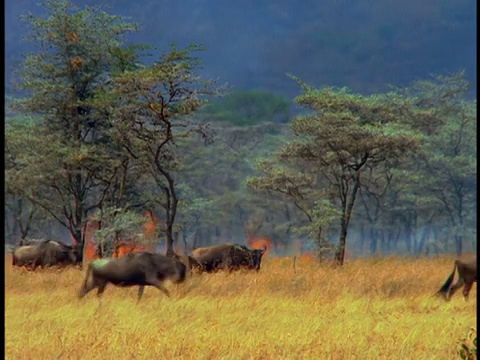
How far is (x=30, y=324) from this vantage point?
1051 cm

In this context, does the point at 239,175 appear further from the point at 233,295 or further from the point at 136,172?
the point at 233,295

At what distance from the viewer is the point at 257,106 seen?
58.3m

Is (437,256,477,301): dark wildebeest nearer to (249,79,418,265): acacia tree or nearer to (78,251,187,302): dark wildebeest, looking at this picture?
(78,251,187,302): dark wildebeest

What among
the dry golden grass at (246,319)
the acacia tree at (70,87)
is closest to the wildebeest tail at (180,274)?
the dry golden grass at (246,319)

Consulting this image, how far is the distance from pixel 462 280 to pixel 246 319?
19.1 feet

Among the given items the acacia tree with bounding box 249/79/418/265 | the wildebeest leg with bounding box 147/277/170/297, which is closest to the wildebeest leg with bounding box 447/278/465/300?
the wildebeest leg with bounding box 147/277/170/297

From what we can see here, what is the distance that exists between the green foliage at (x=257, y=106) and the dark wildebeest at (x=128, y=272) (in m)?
41.1

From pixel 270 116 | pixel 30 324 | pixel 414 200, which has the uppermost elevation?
pixel 270 116

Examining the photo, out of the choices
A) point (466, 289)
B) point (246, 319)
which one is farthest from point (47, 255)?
point (246, 319)

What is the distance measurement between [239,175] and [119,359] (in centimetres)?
4240

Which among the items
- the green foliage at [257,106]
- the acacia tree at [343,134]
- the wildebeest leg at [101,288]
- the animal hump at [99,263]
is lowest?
the wildebeest leg at [101,288]

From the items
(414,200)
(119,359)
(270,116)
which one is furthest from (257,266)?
(270,116)

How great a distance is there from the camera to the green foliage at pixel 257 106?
56.5m

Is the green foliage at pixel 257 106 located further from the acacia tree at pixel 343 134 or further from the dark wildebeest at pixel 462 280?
the dark wildebeest at pixel 462 280
